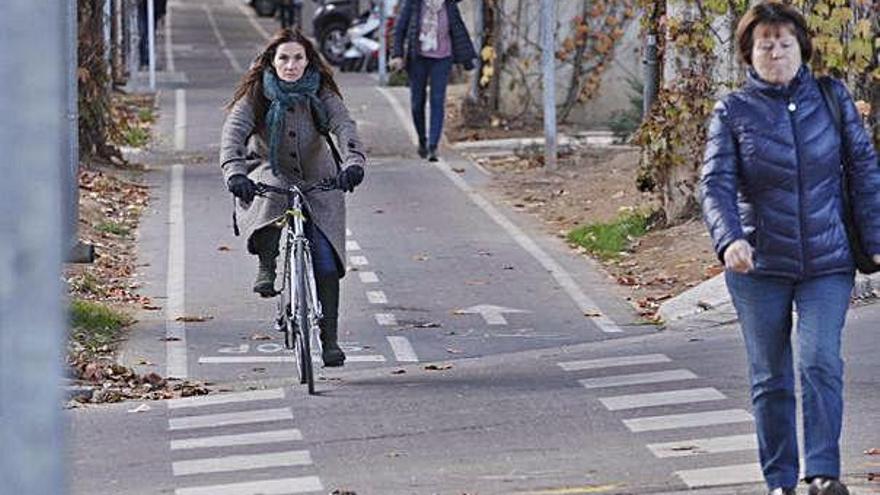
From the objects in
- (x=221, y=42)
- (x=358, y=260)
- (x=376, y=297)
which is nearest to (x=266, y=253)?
(x=376, y=297)

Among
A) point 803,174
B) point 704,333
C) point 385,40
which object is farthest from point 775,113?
point 385,40

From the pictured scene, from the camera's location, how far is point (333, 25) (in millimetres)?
40000

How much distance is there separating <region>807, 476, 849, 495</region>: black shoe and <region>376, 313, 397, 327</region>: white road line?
19.2ft

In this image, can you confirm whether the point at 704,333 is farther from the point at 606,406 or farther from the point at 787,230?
the point at 787,230

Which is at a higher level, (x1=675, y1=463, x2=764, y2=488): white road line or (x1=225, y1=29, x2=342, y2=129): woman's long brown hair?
(x1=225, y1=29, x2=342, y2=129): woman's long brown hair

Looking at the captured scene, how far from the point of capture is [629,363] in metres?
10.5

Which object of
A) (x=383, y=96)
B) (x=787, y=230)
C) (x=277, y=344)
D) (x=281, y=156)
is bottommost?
(x=383, y=96)

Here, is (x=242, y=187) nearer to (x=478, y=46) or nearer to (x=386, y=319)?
(x=386, y=319)

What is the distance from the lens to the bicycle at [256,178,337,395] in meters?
9.66

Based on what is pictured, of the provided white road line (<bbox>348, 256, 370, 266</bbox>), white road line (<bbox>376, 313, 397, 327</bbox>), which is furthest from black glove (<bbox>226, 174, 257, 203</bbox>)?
white road line (<bbox>348, 256, 370, 266</bbox>)

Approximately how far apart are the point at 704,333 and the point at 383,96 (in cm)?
1795

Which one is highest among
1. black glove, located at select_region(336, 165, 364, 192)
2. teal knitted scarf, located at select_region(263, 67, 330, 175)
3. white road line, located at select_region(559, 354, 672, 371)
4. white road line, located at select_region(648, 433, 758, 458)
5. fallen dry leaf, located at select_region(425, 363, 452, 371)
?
teal knitted scarf, located at select_region(263, 67, 330, 175)

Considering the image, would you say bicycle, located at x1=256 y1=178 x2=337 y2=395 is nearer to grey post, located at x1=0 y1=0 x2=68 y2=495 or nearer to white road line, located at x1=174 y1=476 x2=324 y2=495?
white road line, located at x1=174 y1=476 x2=324 y2=495

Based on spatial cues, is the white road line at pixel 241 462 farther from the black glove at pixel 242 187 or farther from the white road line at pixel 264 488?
the black glove at pixel 242 187
